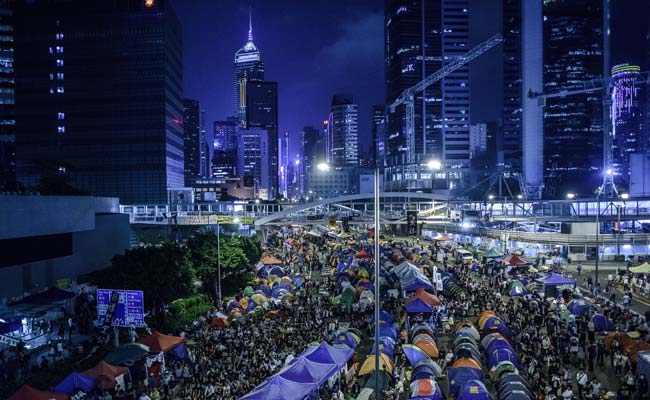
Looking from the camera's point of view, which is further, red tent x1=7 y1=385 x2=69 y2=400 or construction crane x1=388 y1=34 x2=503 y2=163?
construction crane x1=388 y1=34 x2=503 y2=163

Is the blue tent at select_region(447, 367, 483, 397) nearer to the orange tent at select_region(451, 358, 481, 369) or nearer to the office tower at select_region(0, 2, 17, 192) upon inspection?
the orange tent at select_region(451, 358, 481, 369)

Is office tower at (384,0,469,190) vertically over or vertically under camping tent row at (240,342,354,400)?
over

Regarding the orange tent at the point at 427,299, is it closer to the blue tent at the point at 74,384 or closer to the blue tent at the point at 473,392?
the blue tent at the point at 473,392

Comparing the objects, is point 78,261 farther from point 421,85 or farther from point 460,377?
point 421,85

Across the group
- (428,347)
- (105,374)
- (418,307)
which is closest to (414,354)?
(428,347)

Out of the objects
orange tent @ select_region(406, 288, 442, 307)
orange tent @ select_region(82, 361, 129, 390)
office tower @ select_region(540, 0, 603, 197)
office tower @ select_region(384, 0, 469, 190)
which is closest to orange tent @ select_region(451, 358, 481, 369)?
orange tent @ select_region(406, 288, 442, 307)

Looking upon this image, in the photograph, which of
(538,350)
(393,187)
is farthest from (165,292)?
(393,187)
